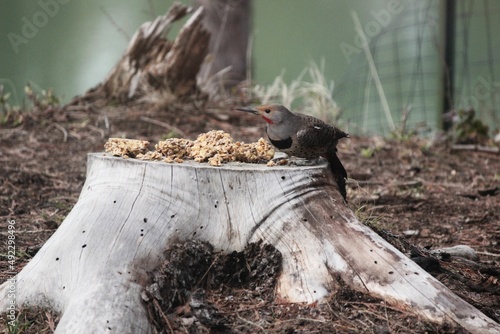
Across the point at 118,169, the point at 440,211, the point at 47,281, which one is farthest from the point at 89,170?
the point at 440,211

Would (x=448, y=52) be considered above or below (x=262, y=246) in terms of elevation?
above

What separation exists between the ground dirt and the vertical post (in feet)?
2.10

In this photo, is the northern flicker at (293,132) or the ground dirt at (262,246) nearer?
the ground dirt at (262,246)

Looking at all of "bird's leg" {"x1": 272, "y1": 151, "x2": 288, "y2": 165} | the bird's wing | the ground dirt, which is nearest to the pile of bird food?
"bird's leg" {"x1": 272, "y1": 151, "x2": 288, "y2": 165}

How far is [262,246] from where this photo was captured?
255 cm

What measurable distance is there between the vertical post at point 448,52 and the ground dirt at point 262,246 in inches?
25.2

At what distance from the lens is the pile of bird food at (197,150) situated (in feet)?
9.15

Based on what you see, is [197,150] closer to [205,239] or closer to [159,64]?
[205,239]

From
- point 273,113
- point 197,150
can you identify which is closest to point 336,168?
point 273,113

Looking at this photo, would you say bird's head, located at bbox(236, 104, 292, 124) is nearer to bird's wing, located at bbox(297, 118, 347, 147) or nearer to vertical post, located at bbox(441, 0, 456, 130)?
bird's wing, located at bbox(297, 118, 347, 147)

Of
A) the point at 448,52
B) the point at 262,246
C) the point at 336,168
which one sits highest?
the point at 448,52

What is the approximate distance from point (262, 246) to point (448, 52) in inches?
200

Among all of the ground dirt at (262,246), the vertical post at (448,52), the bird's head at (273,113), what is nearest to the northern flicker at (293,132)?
the bird's head at (273,113)

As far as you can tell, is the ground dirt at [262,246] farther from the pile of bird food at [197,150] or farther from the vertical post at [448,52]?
the vertical post at [448,52]
